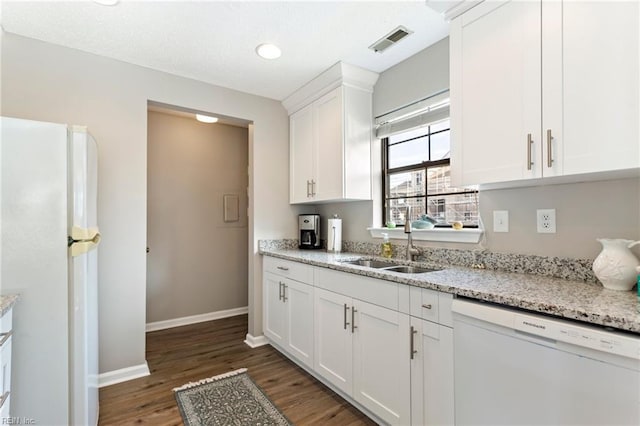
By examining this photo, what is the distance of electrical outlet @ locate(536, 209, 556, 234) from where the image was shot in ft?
5.26

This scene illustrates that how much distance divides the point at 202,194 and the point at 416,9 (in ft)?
9.76

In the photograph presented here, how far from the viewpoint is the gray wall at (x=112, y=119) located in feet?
7.04

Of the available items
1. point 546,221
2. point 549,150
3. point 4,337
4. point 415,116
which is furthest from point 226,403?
point 415,116

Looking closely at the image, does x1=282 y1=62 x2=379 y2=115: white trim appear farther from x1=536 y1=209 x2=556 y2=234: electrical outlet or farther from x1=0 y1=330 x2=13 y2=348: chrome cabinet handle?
x1=0 y1=330 x2=13 y2=348: chrome cabinet handle

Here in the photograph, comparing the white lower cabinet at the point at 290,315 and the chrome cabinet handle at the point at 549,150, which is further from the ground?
the chrome cabinet handle at the point at 549,150

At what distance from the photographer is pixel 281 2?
1772 millimetres

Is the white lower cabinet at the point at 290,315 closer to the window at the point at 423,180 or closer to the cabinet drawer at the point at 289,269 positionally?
the cabinet drawer at the point at 289,269

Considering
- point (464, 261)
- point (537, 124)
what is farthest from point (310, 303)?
point (537, 124)

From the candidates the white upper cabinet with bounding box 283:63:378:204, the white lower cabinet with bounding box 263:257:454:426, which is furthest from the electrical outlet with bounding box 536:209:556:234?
the white upper cabinet with bounding box 283:63:378:204

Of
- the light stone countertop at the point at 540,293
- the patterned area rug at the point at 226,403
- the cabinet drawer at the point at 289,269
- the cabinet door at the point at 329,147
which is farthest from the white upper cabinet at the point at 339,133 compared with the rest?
the patterned area rug at the point at 226,403

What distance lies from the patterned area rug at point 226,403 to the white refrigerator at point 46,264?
64 centimetres

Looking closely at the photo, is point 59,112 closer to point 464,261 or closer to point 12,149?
point 12,149

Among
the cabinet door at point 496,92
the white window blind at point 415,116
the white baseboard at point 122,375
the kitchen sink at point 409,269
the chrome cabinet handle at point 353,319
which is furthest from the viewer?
the white baseboard at point 122,375

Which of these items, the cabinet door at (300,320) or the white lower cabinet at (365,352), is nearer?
the white lower cabinet at (365,352)
